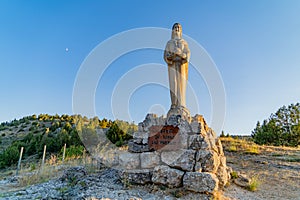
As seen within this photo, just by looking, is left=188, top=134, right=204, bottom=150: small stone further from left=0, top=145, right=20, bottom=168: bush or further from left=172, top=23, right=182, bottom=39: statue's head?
left=0, top=145, right=20, bottom=168: bush

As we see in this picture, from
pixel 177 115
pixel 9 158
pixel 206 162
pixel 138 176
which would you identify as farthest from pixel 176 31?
pixel 9 158

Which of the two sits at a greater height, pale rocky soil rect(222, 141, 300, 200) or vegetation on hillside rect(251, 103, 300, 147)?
vegetation on hillside rect(251, 103, 300, 147)

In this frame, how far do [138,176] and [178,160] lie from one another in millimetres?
1098

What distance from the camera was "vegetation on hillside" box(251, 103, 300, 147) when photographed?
2064 cm

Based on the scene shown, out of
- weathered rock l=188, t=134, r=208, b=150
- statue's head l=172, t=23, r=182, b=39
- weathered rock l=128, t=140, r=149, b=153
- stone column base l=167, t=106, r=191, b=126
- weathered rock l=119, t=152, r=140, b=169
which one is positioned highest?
statue's head l=172, t=23, r=182, b=39

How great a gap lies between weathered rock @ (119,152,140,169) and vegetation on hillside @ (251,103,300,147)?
17540 millimetres

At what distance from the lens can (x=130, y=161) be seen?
20.5 ft

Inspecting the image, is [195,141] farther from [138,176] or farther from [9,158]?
[9,158]

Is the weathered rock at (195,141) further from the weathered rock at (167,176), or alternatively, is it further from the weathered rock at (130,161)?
the weathered rock at (130,161)

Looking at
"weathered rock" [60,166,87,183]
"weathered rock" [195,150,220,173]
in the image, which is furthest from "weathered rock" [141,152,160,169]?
"weathered rock" [60,166,87,183]

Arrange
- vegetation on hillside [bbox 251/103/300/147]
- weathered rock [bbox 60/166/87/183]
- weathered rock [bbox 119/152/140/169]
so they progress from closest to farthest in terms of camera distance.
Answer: weathered rock [bbox 119/152/140/169]
weathered rock [bbox 60/166/87/183]
vegetation on hillside [bbox 251/103/300/147]

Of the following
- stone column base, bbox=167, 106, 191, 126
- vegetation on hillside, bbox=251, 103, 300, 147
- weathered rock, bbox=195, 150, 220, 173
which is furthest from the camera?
vegetation on hillside, bbox=251, 103, 300, 147

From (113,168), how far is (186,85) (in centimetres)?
346

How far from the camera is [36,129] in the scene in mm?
32312
